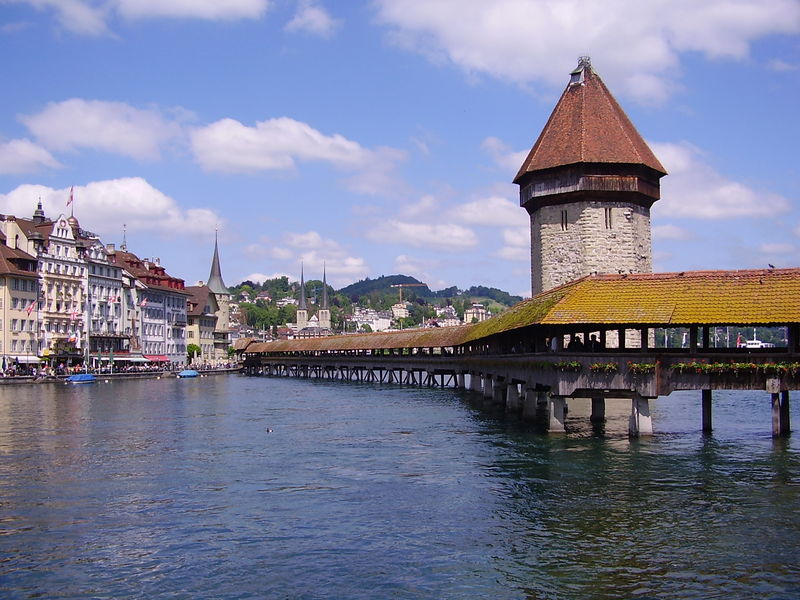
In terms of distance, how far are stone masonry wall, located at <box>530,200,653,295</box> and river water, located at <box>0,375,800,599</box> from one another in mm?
21501

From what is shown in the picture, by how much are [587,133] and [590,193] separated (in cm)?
367

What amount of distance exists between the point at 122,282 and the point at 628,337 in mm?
62170

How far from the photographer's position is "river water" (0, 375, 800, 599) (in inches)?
496

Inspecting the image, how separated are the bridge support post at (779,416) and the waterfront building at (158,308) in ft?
264

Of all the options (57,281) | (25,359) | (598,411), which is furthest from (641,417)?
(57,281)

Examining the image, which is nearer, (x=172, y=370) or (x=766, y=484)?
(x=766, y=484)

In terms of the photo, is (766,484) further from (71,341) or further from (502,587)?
(71,341)

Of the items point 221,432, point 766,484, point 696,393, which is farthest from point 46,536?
A: point 696,393

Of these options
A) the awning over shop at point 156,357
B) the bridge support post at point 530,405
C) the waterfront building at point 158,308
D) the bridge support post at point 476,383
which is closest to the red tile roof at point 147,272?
the waterfront building at point 158,308

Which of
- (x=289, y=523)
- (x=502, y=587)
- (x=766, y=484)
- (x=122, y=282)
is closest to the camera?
(x=502, y=587)

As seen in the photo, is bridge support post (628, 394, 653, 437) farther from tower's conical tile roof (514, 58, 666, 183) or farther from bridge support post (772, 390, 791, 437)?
tower's conical tile roof (514, 58, 666, 183)

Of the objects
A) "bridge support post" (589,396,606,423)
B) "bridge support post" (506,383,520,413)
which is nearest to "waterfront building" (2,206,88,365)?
"bridge support post" (506,383,520,413)

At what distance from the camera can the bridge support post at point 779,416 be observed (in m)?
24.9

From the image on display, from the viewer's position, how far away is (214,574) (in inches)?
516
